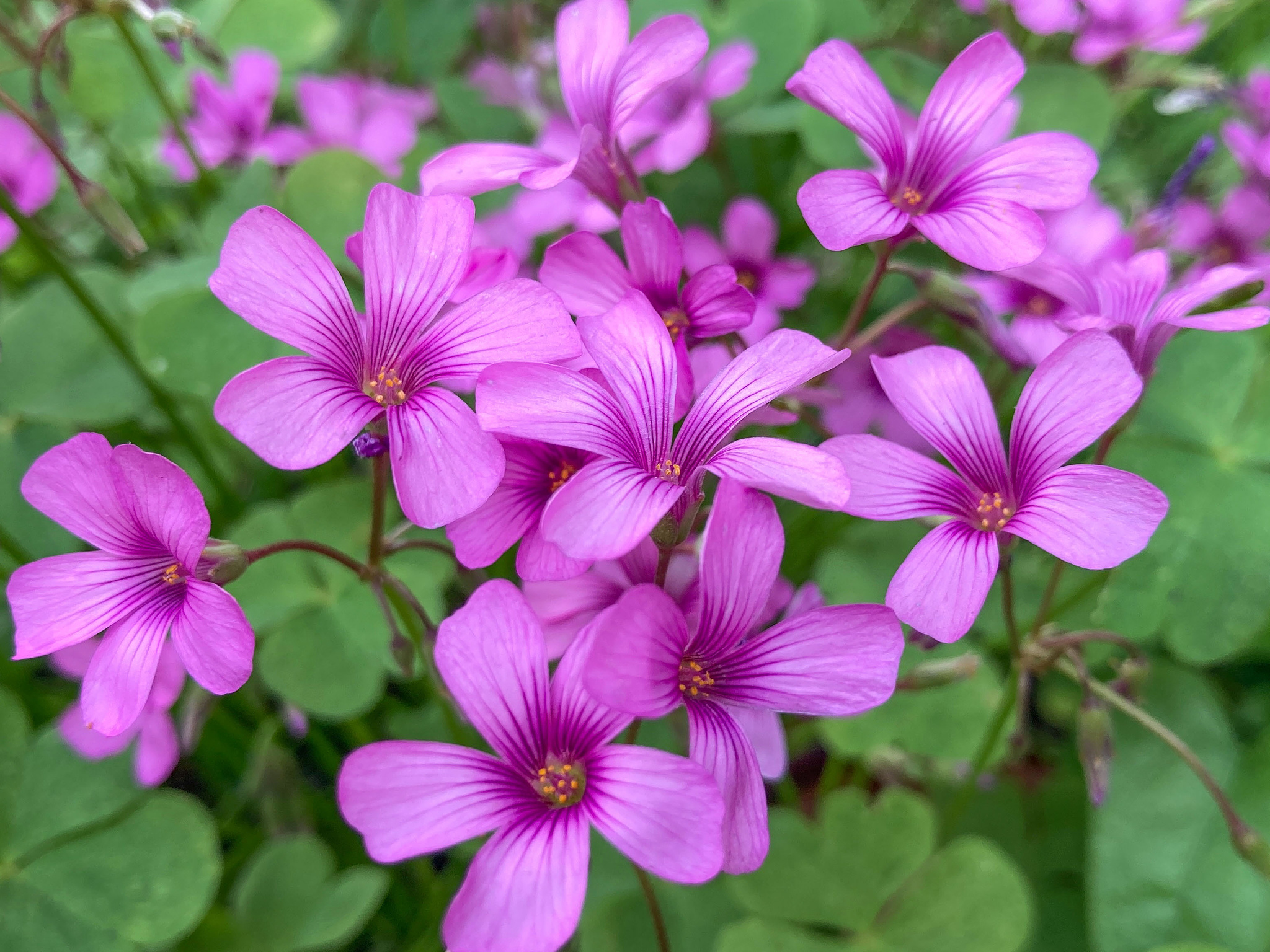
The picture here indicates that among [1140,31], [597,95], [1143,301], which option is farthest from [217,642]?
[1140,31]

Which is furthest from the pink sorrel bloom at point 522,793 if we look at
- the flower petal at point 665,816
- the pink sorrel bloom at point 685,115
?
the pink sorrel bloom at point 685,115

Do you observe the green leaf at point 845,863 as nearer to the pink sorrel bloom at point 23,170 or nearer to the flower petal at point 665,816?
the flower petal at point 665,816

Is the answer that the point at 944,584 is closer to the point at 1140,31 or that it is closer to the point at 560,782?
the point at 560,782

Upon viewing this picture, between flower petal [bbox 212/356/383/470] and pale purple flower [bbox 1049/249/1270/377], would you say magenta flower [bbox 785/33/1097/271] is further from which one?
flower petal [bbox 212/356/383/470]

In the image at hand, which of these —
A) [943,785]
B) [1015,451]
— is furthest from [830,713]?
[943,785]

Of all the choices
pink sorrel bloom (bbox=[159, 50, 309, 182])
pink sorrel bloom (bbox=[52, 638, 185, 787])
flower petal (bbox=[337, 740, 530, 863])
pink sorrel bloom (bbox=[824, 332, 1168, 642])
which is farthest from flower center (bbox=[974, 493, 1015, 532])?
pink sorrel bloom (bbox=[159, 50, 309, 182])
